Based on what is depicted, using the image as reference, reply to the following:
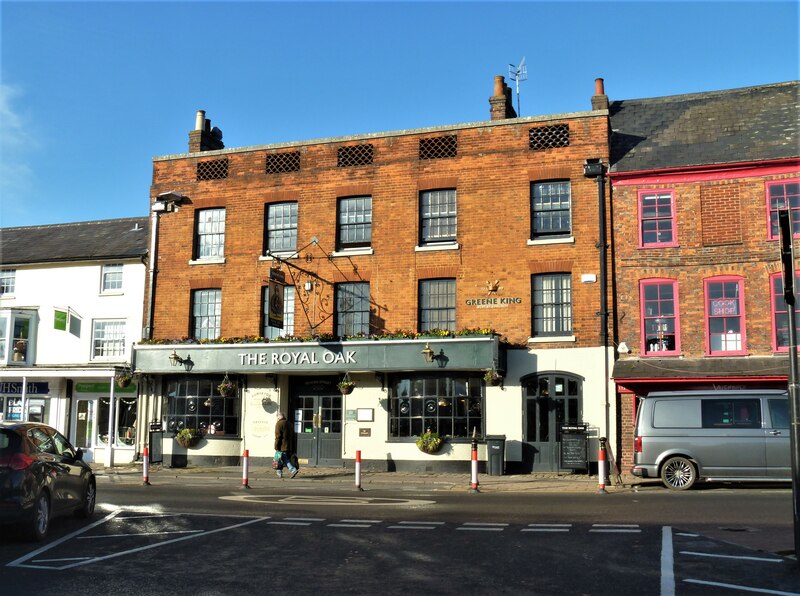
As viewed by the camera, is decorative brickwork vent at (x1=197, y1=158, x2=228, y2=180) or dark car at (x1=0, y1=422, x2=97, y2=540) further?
decorative brickwork vent at (x1=197, y1=158, x2=228, y2=180)

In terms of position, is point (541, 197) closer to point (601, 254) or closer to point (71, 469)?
point (601, 254)

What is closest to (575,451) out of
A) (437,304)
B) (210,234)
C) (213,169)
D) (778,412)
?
(778,412)

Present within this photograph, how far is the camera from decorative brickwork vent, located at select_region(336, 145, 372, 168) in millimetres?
25250

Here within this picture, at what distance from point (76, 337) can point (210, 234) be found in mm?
6402

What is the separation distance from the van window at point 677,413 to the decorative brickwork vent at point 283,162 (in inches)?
542

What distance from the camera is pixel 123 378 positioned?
1027 inches

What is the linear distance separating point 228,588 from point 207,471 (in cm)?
1634

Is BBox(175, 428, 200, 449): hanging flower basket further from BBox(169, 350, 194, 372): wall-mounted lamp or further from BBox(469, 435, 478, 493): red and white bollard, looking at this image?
BBox(469, 435, 478, 493): red and white bollard

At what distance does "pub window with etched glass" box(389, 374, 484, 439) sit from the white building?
9616 millimetres

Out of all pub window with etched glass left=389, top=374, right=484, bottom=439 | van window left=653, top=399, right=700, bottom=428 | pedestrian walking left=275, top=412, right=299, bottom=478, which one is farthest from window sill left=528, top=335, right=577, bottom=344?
pedestrian walking left=275, top=412, right=299, bottom=478

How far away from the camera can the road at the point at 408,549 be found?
27.0 ft

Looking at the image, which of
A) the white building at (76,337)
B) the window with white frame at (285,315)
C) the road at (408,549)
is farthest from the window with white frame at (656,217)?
the white building at (76,337)

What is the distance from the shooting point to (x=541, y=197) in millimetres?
23484

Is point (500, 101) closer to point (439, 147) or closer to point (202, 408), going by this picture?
point (439, 147)
